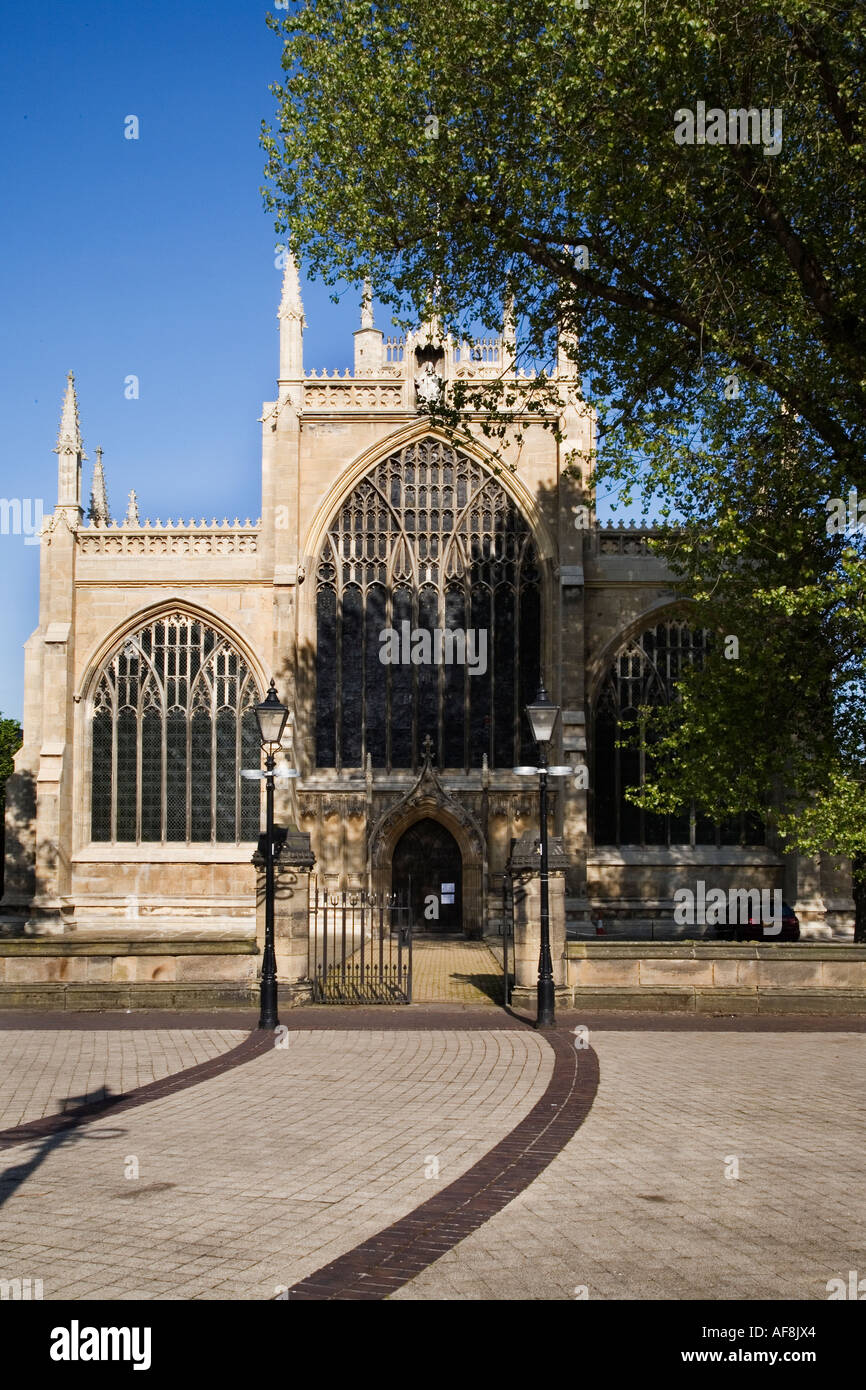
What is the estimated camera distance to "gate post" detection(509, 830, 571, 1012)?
15.6m

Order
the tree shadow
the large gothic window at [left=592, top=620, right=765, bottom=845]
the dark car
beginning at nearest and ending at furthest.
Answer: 1. the tree shadow
2. the dark car
3. the large gothic window at [left=592, top=620, right=765, bottom=845]

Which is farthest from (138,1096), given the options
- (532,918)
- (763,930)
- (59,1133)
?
(763,930)

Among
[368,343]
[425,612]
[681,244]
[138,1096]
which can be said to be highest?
[368,343]

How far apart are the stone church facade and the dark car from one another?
2.87m

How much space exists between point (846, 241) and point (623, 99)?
3146 millimetres

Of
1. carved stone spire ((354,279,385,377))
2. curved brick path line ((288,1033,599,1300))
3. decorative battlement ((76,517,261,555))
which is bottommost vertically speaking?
curved brick path line ((288,1033,599,1300))

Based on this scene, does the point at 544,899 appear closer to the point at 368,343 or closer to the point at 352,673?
the point at 352,673

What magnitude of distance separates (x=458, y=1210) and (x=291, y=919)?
929 cm

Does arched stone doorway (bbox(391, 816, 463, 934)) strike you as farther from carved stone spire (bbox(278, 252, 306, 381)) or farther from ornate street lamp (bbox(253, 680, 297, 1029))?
ornate street lamp (bbox(253, 680, 297, 1029))

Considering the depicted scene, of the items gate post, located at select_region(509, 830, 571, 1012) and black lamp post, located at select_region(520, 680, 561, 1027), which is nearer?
black lamp post, located at select_region(520, 680, 561, 1027)

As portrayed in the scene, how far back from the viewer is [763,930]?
24.5 metres

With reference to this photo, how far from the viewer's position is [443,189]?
15.9 meters

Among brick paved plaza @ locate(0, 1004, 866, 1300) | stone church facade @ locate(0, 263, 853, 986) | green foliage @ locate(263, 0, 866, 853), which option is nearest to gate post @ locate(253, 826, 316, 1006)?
brick paved plaza @ locate(0, 1004, 866, 1300)
